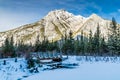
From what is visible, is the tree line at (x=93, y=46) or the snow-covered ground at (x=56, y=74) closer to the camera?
the snow-covered ground at (x=56, y=74)

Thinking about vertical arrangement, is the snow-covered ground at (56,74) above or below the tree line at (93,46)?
below

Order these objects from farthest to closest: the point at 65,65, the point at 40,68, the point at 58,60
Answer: the point at 58,60, the point at 65,65, the point at 40,68

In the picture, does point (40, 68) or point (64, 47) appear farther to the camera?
point (64, 47)

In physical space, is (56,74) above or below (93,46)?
below

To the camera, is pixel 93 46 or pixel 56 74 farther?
pixel 93 46

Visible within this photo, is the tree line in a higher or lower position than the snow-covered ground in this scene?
higher

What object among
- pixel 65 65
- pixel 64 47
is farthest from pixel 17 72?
pixel 64 47

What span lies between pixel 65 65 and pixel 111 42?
4293cm

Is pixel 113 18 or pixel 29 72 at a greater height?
pixel 113 18

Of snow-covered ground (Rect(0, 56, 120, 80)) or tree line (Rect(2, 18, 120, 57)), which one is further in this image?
tree line (Rect(2, 18, 120, 57))

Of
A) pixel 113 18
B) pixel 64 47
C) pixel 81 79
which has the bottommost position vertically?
pixel 81 79

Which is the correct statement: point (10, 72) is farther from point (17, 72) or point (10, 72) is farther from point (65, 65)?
point (65, 65)

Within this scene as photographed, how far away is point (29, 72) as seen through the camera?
2447 cm

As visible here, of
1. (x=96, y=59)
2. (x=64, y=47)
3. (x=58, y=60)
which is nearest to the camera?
(x=58, y=60)
